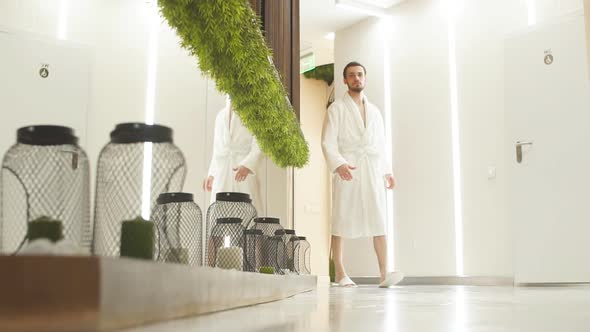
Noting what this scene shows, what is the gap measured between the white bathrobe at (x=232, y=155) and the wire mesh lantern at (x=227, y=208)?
0.07ft

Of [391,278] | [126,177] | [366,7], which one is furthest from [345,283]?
[126,177]

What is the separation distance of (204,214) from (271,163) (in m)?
0.79

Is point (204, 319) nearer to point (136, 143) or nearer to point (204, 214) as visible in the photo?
point (136, 143)

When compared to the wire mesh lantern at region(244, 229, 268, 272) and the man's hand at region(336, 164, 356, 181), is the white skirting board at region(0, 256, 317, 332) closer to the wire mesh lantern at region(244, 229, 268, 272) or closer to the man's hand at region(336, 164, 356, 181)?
the wire mesh lantern at region(244, 229, 268, 272)

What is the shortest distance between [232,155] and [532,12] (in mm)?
3596

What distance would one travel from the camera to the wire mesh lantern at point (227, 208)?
1.34 metres

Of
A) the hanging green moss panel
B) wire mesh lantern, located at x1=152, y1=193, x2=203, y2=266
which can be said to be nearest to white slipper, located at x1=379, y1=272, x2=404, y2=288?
wire mesh lantern, located at x1=152, y1=193, x2=203, y2=266

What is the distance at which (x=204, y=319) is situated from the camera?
743 mm

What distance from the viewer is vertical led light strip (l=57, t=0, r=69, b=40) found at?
2.48ft

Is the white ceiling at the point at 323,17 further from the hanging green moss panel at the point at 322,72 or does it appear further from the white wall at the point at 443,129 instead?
the hanging green moss panel at the point at 322,72

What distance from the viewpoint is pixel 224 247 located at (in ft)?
4.50

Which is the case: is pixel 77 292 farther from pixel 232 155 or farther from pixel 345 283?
pixel 345 283

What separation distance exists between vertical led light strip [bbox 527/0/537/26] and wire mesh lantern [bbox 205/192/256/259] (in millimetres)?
3573

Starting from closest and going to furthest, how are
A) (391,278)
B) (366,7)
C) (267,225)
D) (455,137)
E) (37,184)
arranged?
(37,184) → (267,225) → (391,278) → (455,137) → (366,7)
